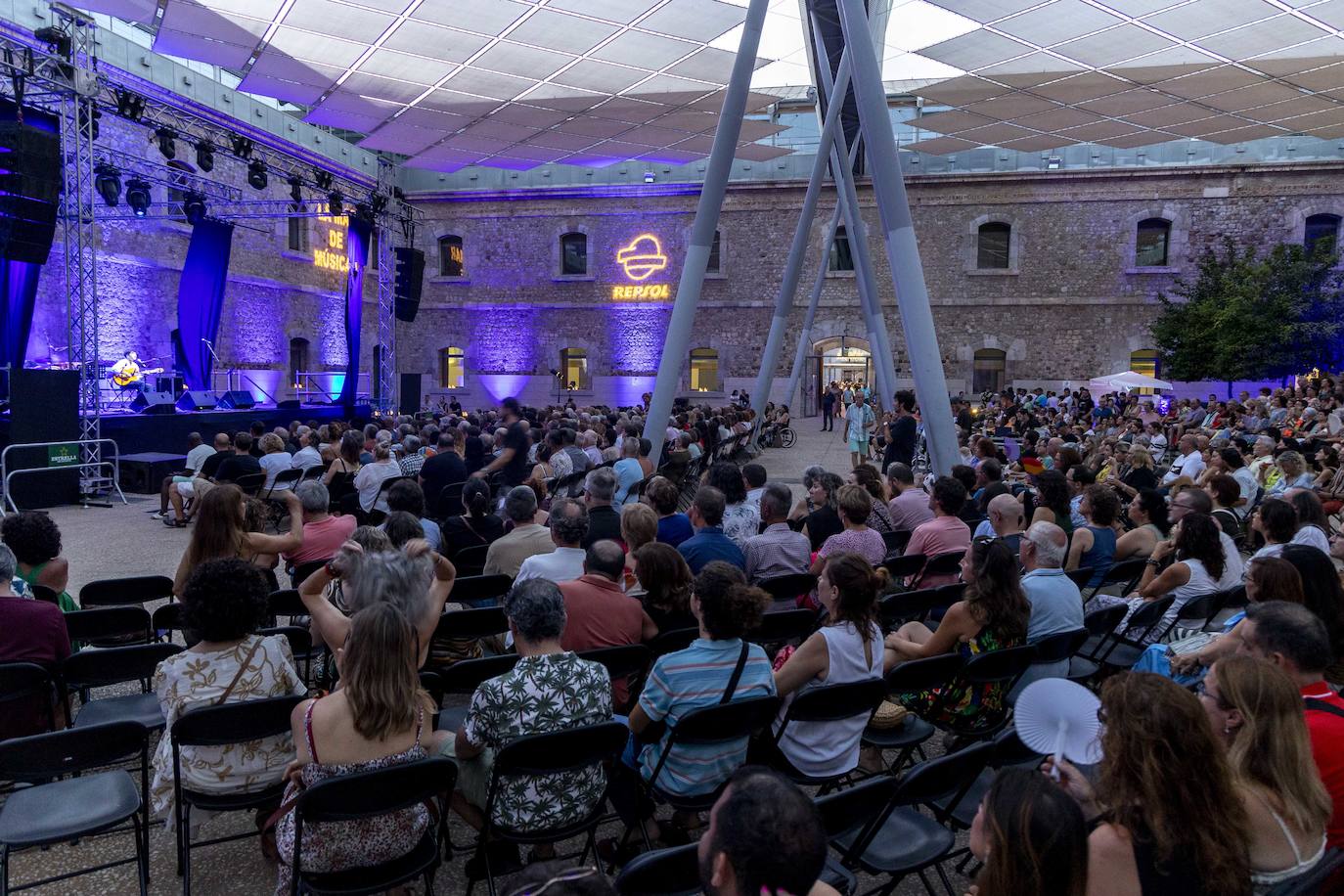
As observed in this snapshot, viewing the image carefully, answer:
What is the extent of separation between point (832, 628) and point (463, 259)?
25.5 meters

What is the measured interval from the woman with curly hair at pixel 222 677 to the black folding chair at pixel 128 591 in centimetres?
201

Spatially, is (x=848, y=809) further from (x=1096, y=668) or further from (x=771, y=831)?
(x=1096, y=668)

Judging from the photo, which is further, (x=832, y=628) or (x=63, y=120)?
(x=63, y=120)

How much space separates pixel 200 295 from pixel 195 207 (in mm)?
1871

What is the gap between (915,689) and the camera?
315 centimetres

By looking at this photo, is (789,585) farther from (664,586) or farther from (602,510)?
(602,510)

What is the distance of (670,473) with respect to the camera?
10.3 m

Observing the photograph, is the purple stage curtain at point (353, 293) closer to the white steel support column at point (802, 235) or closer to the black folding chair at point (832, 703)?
the white steel support column at point (802, 235)

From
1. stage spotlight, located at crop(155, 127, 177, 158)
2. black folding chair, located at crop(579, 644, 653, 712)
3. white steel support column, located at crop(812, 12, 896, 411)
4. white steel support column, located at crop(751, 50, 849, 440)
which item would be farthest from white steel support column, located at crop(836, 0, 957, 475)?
stage spotlight, located at crop(155, 127, 177, 158)

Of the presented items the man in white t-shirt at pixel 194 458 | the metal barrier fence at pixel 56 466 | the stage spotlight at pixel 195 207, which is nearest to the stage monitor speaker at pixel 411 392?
the stage spotlight at pixel 195 207

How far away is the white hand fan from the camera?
69.9 inches

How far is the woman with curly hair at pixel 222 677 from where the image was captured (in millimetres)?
2727

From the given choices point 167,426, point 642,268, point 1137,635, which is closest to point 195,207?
point 167,426

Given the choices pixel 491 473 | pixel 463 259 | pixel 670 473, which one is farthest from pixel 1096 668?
pixel 463 259
